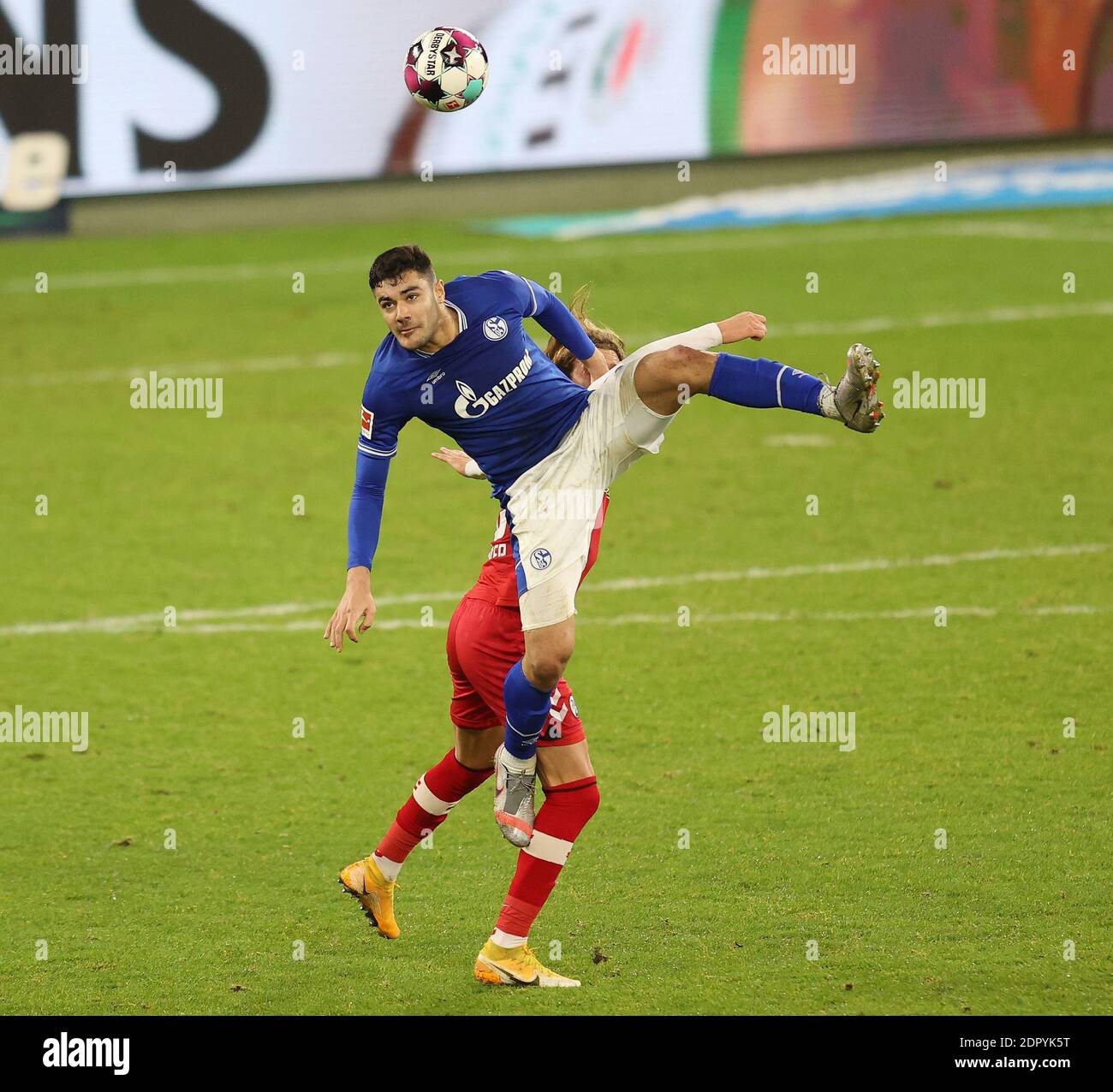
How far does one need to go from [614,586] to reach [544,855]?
4801mm

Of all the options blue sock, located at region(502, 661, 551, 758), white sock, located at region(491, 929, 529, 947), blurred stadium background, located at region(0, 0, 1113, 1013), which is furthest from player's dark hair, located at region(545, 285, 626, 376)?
white sock, located at region(491, 929, 529, 947)

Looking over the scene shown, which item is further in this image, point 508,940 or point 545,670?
point 508,940

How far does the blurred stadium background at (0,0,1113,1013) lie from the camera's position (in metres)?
6.46

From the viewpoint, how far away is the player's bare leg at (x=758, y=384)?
18.3 feet

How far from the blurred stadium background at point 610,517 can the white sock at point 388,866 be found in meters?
0.25

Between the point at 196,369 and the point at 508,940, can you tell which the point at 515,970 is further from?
the point at 196,369

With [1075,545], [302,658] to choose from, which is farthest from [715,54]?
[302,658]

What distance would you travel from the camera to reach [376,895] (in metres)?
6.41

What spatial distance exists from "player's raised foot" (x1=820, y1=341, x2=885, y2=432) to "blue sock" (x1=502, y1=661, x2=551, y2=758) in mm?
1325

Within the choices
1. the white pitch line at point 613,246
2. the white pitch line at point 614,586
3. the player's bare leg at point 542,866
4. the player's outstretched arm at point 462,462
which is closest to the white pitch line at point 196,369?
the white pitch line at point 613,246

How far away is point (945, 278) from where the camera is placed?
64.4ft

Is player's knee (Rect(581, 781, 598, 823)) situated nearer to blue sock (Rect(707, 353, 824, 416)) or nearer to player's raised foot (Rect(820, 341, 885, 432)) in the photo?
blue sock (Rect(707, 353, 824, 416))

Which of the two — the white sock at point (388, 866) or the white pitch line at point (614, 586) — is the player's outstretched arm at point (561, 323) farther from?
the white pitch line at point (614, 586)

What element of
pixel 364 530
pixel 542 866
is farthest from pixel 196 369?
pixel 542 866
